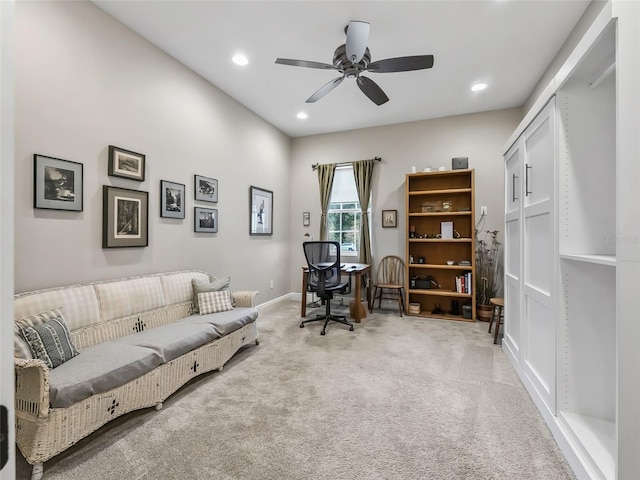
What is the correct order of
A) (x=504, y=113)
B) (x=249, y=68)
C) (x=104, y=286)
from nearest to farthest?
(x=104, y=286), (x=249, y=68), (x=504, y=113)


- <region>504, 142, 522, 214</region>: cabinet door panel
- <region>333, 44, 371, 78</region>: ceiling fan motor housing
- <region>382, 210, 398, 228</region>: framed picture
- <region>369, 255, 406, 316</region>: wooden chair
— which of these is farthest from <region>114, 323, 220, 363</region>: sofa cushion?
<region>382, 210, 398, 228</region>: framed picture

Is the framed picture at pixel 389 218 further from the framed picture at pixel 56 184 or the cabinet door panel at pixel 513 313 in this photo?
the framed picture at pixel 56 184

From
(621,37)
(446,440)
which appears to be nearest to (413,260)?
(446,440)

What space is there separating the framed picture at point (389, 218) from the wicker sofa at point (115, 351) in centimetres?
280

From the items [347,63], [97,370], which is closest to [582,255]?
[347,63]

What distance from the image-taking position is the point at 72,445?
5.41 feet

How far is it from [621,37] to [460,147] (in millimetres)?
3860

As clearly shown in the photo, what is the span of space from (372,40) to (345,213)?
296 cm

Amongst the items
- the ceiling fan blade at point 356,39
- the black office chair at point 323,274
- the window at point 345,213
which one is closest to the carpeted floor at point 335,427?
the black office chair at point 323,274

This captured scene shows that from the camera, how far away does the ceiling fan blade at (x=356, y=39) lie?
2.32 metres

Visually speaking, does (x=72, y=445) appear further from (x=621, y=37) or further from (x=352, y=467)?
(x=621, y=37)

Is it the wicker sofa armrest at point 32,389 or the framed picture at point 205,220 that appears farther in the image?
the framed picture at point 205,220

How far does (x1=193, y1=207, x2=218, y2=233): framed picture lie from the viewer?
3.54 meters

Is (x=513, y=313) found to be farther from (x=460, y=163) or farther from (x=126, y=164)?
(x=126, y=164)
